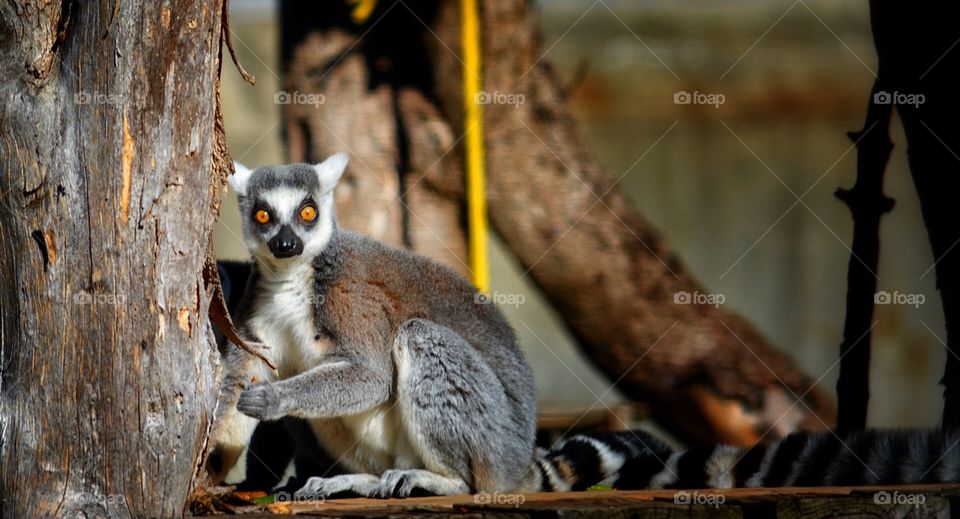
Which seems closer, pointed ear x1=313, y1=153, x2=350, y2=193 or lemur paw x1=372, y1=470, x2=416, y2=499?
lemur paw x1=372, y1=470, x2=416, y2=499

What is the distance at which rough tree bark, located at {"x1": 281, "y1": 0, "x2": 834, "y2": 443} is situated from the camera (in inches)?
261

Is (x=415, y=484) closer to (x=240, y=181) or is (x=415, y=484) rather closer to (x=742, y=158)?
(x=240, y=181)

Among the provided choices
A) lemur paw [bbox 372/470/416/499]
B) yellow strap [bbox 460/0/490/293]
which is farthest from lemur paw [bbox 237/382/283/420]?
yellow strap [bbox 460/0/490/293]

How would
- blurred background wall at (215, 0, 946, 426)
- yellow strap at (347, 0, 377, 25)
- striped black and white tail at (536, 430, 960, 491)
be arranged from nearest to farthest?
striped black and white tail at (536, 430, 960, 491) < yellow strap at (347, 0, 377, 25) < blurred background wall at (215, 0, 946, 426)

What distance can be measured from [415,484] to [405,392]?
359 millimetres

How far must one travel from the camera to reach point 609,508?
10.6 ft

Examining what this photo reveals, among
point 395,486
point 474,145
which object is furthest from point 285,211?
point 474,145

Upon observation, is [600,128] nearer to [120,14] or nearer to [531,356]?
[531,356]

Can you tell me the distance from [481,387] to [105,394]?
5.22 ft

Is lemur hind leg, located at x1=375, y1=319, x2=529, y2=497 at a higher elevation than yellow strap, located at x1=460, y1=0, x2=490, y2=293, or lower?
lower

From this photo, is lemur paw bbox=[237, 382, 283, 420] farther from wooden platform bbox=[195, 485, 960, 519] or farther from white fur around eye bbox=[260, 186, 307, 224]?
white fur around eye bbox=[260, 186, 307, 224]

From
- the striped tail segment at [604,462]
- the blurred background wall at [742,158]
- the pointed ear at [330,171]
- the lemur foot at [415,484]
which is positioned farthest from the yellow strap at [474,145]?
the blurred background wall at [742,158]

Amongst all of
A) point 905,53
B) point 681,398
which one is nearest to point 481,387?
point 905,53

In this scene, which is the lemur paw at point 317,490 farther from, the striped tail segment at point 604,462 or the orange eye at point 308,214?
the orange eye at point 308,214
